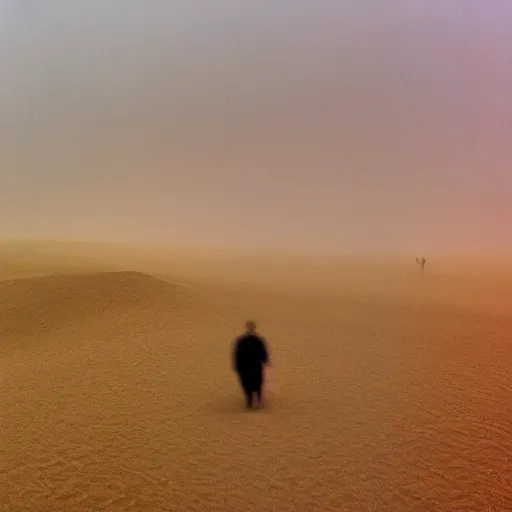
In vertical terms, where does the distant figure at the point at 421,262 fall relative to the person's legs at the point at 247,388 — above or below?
above

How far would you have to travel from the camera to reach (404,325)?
33.5 ft

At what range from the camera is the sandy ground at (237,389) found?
460 centimetres

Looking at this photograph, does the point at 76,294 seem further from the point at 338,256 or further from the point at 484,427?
the point at 484,427

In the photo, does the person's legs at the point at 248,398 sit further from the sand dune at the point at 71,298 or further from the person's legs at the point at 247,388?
the sand dune at the point at 71,298

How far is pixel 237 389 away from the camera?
6.84 metres

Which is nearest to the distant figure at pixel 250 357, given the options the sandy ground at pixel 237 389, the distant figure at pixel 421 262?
the sandy ground at pixel 237 389

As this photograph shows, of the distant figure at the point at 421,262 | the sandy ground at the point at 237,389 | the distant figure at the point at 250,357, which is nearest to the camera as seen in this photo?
the sandy ground at the point at 237,389

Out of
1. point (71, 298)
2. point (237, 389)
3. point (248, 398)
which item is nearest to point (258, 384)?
point (248, 398)

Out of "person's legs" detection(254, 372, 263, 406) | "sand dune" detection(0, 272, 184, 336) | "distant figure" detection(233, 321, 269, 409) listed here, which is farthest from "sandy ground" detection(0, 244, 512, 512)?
"distant figure" detection(233, 321, 269, 409)

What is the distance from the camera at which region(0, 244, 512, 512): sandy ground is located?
4602 millimetres

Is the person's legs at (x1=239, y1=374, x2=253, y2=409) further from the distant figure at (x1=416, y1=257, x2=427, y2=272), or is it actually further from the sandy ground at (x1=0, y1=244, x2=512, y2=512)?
the distant figure at (x1=416, y1=257, x2=427, y2=272)

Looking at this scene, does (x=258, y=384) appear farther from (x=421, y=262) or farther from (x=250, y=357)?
(x=421, y=262)

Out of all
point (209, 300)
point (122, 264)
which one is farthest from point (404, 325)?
point (122, 264)

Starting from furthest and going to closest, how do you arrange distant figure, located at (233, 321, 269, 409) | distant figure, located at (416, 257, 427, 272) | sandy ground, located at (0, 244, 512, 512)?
distant figure, located at (416, 257, 427, 272)
distant figure, located at (233, 321, 269, 409)
sandy ground, located at (0, 244, 512, 512)
